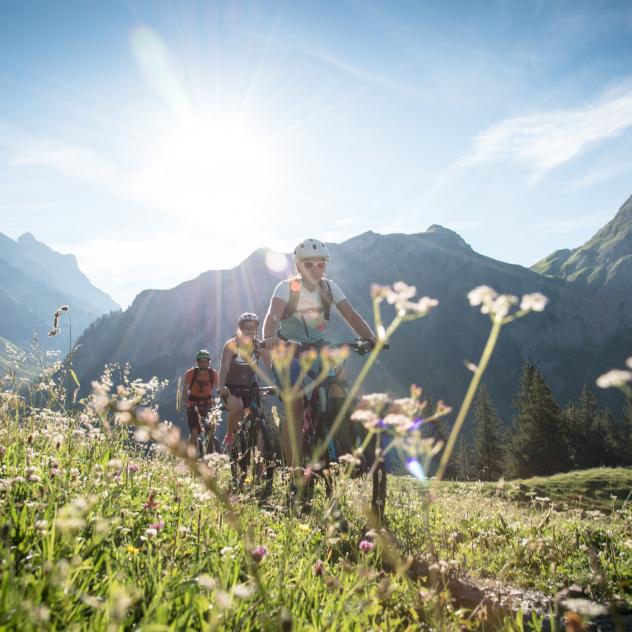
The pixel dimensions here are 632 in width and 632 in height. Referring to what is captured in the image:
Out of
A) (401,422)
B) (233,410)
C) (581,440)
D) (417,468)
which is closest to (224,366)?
(233,410)

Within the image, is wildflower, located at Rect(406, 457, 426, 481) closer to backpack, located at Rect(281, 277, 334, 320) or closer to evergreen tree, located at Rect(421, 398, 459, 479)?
evergreen tree, located at Rect(421, 398, 459, 479)

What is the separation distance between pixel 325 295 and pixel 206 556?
517 centimetres

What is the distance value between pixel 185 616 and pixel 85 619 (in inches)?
15.9

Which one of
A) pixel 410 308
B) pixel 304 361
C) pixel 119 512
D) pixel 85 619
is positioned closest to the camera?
pixel 410 308

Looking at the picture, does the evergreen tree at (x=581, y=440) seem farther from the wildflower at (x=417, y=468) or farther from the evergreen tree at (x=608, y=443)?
the wildflower at (x=417, y=468)

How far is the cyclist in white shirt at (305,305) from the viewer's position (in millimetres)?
7434

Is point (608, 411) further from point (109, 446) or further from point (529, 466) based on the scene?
point (109, 446)

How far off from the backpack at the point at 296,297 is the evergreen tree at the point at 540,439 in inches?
2517

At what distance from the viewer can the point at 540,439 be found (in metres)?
61.7

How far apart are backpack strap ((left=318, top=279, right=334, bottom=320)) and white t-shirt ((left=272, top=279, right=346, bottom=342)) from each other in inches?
1.5

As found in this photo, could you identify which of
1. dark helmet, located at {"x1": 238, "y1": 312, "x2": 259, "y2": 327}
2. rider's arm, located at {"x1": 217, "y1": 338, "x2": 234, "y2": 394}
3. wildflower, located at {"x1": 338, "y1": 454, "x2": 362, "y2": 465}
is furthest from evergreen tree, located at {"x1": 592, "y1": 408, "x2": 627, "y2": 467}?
wildflower, located at {"x1": 338, "y1": 454, "x2": 362, "y2": 465}

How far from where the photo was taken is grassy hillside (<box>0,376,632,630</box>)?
1.70 meters

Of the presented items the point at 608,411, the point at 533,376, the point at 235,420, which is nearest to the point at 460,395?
the point at 608,411

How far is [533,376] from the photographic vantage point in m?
67.2
